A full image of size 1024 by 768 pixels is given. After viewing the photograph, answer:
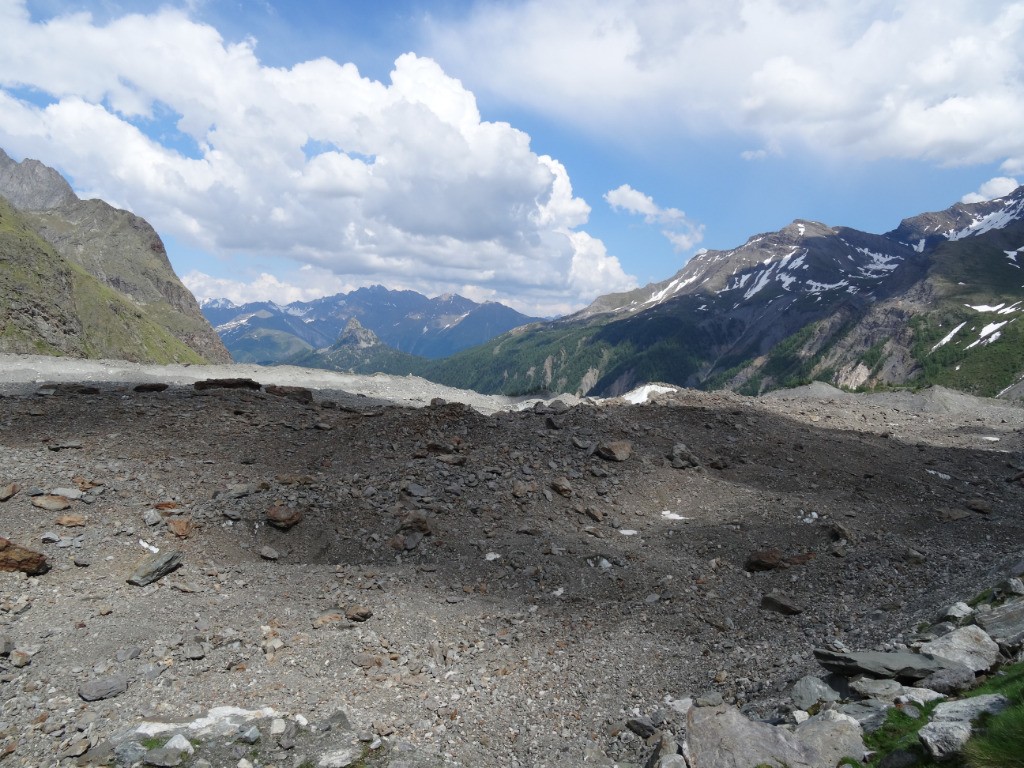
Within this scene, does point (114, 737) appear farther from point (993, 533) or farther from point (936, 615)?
point (993, 533)

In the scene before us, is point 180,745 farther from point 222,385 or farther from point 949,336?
point 949,336

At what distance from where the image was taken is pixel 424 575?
416 inches

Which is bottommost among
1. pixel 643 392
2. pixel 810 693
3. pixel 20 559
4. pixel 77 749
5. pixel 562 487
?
pixel 77 749

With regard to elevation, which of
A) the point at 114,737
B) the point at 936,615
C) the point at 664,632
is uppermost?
the point at 936,615

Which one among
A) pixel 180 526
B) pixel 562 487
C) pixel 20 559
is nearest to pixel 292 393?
pixel 180 526

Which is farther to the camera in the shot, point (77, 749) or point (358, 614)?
point (358, 614)

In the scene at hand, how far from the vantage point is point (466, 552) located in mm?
11320

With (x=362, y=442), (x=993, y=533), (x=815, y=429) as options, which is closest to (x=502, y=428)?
(x=362, y=442)

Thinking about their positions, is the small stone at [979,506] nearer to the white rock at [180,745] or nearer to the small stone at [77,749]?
the white rock at [180,745]

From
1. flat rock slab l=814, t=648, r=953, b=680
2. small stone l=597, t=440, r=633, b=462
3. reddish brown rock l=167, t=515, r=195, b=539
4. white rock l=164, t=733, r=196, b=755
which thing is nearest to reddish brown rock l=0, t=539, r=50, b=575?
reddish brown rock l=167, t=515, r=195, b=539

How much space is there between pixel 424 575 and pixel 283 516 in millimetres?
3225

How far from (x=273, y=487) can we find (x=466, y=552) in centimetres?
453

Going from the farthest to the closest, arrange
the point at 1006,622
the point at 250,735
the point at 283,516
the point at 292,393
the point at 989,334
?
the point at 989,334 < the point at 292,393 < the point at 283,516 < the point at 1006,622 < the point at 250,735

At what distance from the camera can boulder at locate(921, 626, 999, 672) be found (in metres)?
6.43
